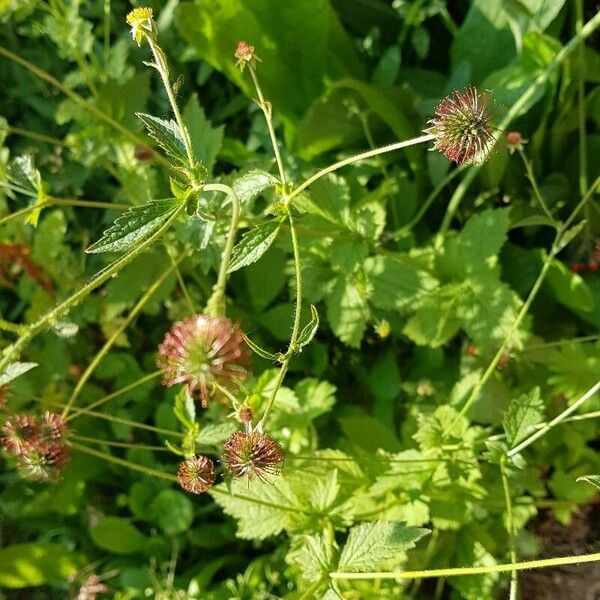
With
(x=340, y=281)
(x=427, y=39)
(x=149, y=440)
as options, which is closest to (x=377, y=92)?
(x=427, y=39)

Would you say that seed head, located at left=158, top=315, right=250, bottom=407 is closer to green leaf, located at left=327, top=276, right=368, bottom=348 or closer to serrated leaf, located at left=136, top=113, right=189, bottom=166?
serrated leaf, located at left=136, top=113, right=189, bottom=166

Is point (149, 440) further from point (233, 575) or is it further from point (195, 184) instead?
point (195, 184)

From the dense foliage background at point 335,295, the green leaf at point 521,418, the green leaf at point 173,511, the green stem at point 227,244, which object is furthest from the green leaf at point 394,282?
the green leaf at point 173,511

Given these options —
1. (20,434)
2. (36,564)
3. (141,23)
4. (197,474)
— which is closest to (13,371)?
(20,434)

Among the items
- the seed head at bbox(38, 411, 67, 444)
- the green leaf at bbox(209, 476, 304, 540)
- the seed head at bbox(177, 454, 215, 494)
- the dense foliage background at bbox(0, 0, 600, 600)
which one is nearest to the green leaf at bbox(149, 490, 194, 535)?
the dense foliage background at bbox(0, 0, 600, 600)

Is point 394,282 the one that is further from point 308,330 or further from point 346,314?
point 308,330

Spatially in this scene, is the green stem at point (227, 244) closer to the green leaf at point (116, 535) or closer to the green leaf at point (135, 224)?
the green leaf at point (135, 224)
